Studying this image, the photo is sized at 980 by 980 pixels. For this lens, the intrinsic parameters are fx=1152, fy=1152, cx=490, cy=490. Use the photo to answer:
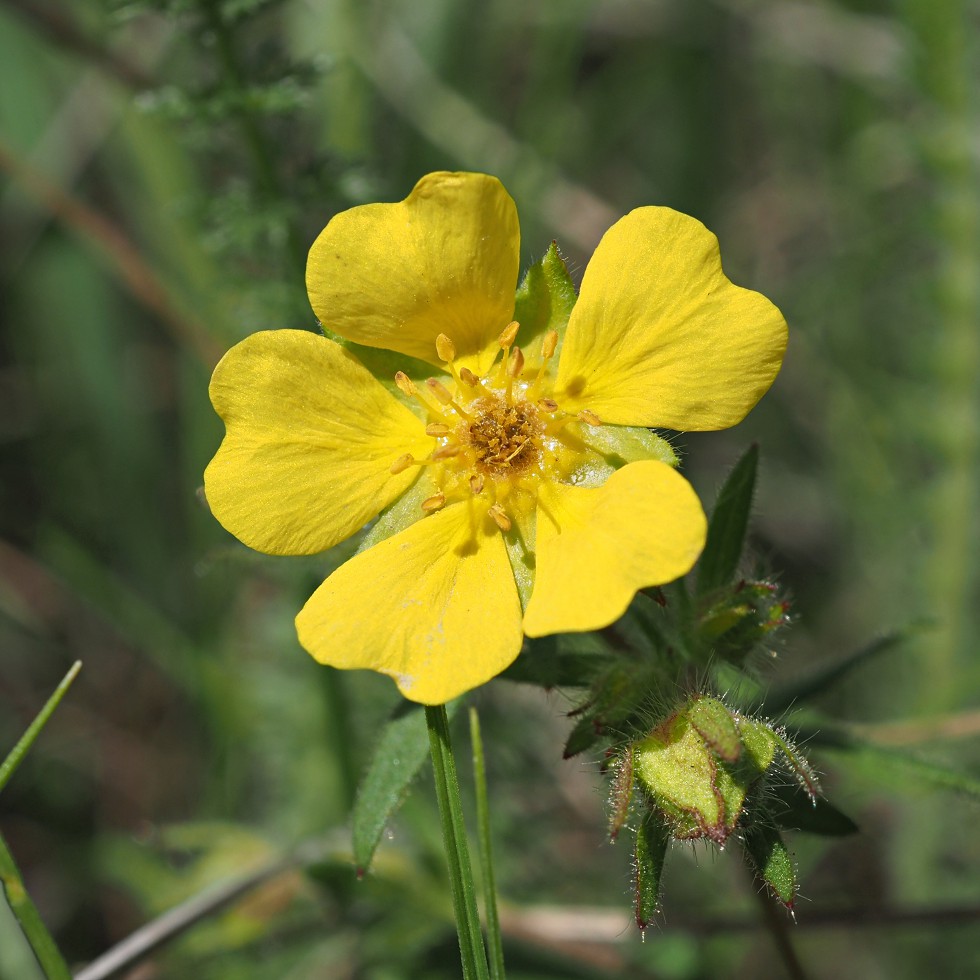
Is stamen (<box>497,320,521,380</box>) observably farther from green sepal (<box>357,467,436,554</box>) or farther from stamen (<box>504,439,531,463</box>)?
green sepal (<box>357,467,436,554</box>)

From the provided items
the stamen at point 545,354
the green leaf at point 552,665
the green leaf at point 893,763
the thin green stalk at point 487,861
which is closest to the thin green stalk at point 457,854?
the thin green stalk at point 487,861

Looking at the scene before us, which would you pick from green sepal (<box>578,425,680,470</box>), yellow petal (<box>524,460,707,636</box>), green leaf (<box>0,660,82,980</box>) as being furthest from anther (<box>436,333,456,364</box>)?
green leaf (<box>0,660,82,980</box>)

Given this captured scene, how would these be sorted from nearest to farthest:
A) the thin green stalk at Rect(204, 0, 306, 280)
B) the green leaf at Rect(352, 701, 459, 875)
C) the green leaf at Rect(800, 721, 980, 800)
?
the green leaf at Rect(352, 701, 459, 875) < the green leaf at Rect(800, 721, 980, 800) < the thin green stalk at Rect(204, 0, 306, 280)

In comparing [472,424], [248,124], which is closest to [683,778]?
[472,424]

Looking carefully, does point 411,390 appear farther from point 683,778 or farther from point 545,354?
point 683,778

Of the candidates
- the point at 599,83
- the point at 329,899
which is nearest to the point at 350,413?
the point at 329,899

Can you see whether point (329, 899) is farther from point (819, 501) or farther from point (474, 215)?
point (819, 501)
